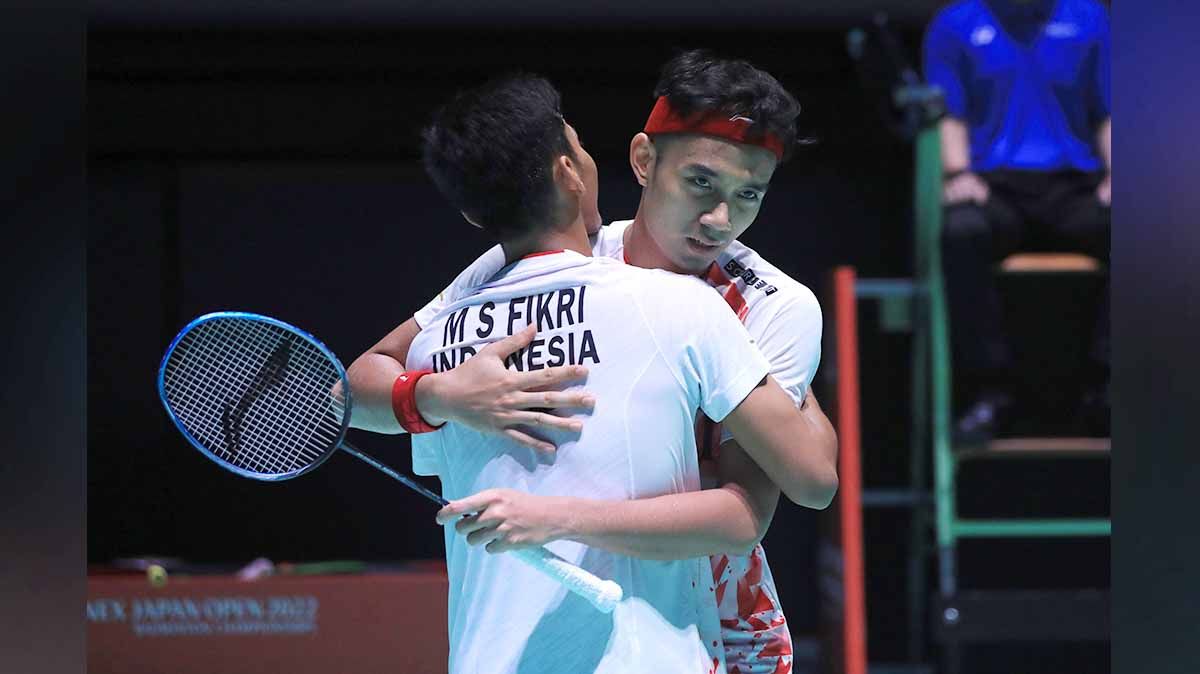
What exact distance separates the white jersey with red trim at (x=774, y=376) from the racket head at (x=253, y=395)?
268mm

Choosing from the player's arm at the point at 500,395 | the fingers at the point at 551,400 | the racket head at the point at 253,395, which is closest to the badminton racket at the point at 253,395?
the racket head at the point at 253,395

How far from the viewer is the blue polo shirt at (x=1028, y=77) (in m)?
5.11

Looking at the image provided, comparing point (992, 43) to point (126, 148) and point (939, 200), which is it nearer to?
Result: point (939, 200)

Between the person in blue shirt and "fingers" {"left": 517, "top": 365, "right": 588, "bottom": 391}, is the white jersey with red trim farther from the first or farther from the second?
the person in blue shirt

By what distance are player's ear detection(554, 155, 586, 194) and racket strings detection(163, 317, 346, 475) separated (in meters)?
0.41

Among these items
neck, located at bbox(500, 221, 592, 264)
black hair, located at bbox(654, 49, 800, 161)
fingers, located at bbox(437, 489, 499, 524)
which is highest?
black hair, located at bbox(654, 49, 800, 161)

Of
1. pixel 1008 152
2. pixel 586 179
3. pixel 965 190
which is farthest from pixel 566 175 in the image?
pixel 1008 152

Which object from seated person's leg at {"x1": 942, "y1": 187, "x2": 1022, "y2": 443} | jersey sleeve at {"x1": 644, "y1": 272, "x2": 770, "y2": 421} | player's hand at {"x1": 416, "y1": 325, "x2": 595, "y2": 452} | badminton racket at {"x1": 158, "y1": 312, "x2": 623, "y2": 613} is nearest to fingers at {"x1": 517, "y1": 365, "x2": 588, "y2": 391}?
player's hand at {"x1": 416, "y1": 325, "x2": 595, "y2": 452}

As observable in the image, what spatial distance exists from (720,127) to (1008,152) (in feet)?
10.7

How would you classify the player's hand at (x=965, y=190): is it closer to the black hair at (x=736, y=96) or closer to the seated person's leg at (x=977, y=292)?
the seated person's leg at (x=977, y=292)

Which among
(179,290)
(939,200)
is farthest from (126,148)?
(939,200)

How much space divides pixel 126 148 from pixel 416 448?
13.7 ft

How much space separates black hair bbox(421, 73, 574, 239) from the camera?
199 centimetres

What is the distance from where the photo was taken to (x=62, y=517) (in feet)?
3.90
